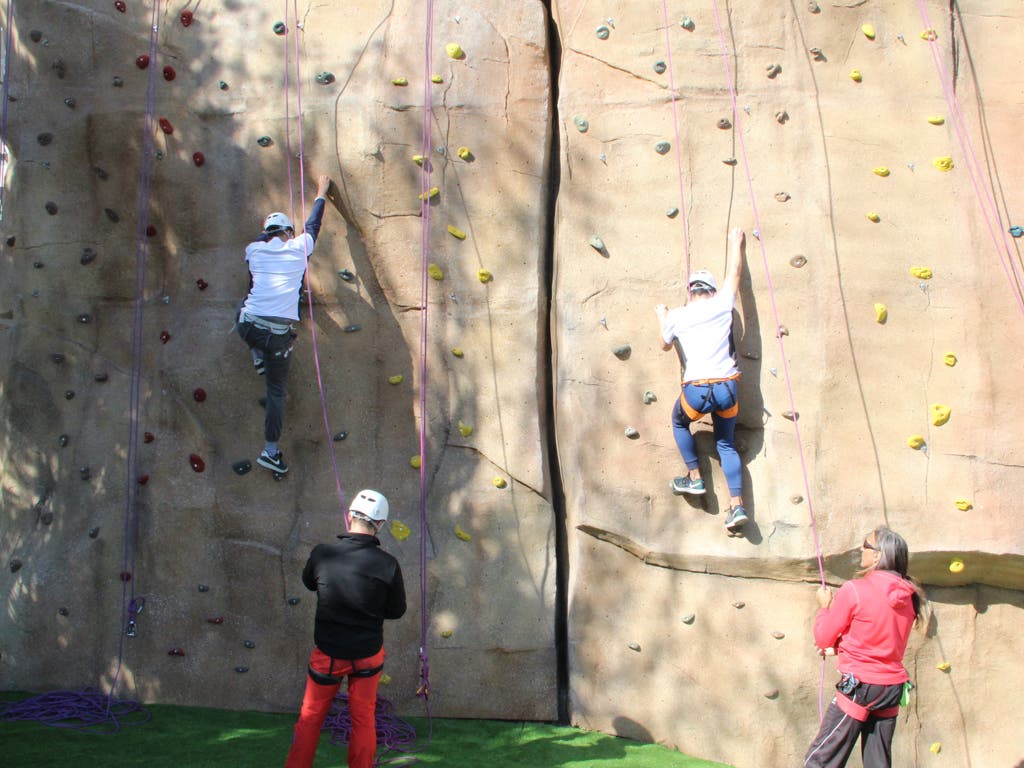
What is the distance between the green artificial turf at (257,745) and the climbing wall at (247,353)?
0.53 feet

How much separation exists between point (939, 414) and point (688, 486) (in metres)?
1.25

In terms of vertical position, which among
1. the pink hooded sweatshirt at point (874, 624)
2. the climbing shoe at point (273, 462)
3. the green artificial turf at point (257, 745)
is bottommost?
the green artificial turf at point (257, 745)

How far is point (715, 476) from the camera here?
5012 millimetres

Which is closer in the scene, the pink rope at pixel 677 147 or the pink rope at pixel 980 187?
the pink rope at pixel 980 187

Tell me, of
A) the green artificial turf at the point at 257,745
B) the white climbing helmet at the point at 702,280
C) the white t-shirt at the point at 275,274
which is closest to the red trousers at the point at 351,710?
the green artificial turf at the point at 257,745

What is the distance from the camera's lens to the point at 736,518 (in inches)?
189

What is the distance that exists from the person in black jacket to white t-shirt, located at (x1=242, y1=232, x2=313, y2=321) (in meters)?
1.49

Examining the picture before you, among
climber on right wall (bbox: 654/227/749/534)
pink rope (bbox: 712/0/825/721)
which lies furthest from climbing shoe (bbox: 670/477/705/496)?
pink rope (bbox: 712/0/825/721)

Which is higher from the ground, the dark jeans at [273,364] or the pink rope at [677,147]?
the pink rope at [677,147]

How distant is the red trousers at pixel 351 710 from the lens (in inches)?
150

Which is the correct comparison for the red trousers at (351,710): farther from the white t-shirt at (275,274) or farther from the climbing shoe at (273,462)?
the white t-shirt at (275,274)

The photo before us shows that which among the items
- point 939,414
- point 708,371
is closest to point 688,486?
point 708,371

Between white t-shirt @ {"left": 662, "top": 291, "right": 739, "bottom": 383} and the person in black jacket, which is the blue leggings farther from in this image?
the person in black jacket

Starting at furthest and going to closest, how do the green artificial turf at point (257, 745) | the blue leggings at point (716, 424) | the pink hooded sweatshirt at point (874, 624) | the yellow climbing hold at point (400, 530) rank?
1. the yellow climbing hold at point (400, 530)
2. the blue leggings at point (716, 424)
3. the green artificial turf at point (257, 745)
4. the pink hooded sweatshirt at point (874, 624)
